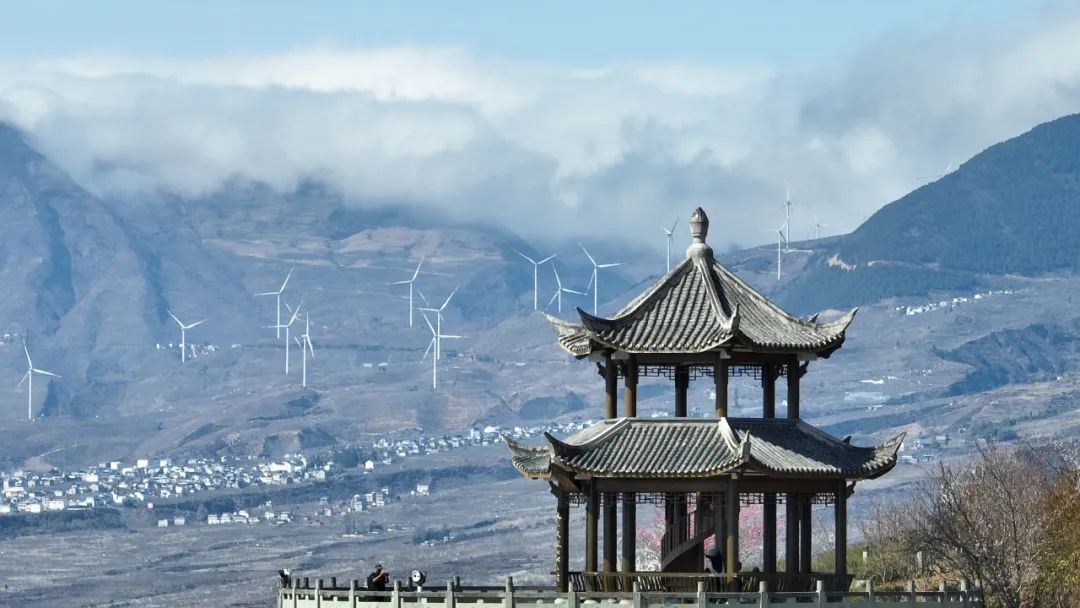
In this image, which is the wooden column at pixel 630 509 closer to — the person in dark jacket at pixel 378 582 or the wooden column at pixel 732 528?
the wooden column at pixel 732 528

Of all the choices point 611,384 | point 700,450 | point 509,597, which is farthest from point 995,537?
point 509,597

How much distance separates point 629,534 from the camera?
71500mm

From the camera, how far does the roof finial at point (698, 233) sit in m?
73.1

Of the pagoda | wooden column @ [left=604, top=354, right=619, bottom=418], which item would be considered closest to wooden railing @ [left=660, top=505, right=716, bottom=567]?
the pagoda

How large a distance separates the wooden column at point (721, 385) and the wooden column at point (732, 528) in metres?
2.53

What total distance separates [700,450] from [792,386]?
13.2 ft

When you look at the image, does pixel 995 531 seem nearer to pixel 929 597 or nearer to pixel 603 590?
pixel 929 597

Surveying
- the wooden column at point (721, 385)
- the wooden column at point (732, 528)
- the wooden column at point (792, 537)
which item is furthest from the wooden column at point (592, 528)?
the wooden column at point (792, 537)

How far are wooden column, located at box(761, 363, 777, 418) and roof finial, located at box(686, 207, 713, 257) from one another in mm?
3706

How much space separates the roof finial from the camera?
2876 inches

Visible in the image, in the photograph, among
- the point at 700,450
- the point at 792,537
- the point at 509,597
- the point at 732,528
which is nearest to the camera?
the point at 509,597

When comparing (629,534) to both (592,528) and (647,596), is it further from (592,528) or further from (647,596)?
(647,596)

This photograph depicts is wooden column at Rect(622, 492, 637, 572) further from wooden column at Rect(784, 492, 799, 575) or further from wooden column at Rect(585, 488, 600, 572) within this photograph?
wooden column at Rect(784, 492, 799, 575)

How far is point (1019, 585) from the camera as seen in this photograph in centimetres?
9300
